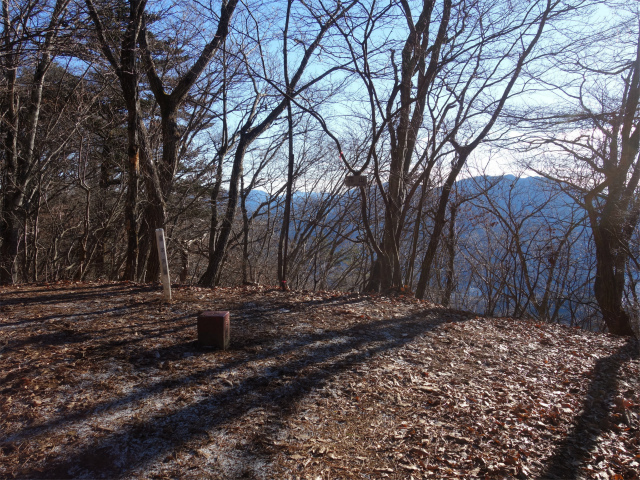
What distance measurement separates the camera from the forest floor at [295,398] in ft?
8.13

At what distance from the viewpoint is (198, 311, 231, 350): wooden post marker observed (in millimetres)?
3965

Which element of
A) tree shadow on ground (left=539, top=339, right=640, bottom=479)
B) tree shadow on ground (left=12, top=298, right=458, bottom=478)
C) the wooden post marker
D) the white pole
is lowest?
tree shadow on ground (left=539, top=339, right=640, bottom=479)

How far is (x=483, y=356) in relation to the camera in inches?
182

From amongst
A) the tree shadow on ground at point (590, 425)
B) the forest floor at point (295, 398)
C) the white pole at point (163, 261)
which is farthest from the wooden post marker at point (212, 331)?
the tree shadow on ground at point (590, 425)

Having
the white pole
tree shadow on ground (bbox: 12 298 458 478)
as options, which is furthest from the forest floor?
the white pole

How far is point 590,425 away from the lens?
334cm

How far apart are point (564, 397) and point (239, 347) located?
3046 mm

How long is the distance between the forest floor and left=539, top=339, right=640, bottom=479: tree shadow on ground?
0.05ft

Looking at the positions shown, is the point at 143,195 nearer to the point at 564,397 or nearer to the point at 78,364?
the point at 78,364

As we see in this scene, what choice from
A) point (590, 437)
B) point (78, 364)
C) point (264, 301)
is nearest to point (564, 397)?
point (590, 437)

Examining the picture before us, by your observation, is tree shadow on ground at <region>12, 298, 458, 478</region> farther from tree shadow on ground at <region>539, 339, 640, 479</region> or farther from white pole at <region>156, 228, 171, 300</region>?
tree shadow on ground at <region>539, 339, 640, 479</region>

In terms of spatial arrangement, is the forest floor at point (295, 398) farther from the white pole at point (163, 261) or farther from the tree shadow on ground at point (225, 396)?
the white pole at point (163, 261)

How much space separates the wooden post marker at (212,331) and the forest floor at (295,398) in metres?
0.09

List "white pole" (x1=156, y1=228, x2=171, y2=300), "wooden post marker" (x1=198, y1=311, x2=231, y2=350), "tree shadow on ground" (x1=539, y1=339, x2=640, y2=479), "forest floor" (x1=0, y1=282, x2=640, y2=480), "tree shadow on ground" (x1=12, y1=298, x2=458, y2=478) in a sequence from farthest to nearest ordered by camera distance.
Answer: "white pole" (x1=156, y1=228, x2=171, y2=300)
"wooden post marker" (x1=198, y1=311, x2=231, y2=350)
"tree shadow on ground" (x1=539, y1=339, x2=640, y2=479)
"forest floor" (x1=0, y1=282, x2=640, y2=480)
"tree shadow on ground" (x1=12, y1=298, x2=458, y2=478)
